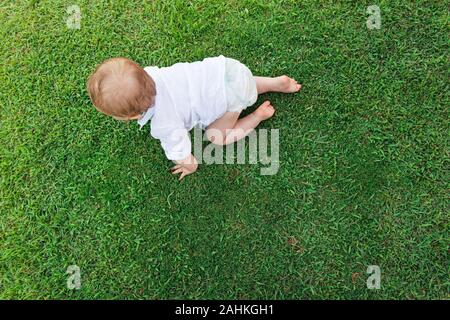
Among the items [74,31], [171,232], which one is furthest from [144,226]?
[74,31]

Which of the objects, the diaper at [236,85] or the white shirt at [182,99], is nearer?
the white shirt at [182,99]

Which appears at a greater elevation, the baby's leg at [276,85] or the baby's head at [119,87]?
the baby's head at [119,87]

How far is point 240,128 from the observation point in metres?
2.67

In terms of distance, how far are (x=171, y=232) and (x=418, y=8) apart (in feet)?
6.77

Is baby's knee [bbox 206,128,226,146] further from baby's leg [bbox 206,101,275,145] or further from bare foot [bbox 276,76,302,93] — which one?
bare foot [bbox 276,76,302,93]

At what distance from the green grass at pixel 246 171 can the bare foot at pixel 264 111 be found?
77mm

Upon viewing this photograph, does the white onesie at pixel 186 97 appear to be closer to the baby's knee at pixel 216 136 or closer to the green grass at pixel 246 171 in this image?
the baby's knee at pixel 216 136

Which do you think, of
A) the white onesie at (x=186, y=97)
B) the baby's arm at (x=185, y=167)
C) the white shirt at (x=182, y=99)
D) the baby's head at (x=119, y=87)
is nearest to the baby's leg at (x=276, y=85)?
the white onesie at (x=186, y=97)

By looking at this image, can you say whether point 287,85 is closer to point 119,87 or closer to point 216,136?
point 216,136

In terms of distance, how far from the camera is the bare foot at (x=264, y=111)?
2680 millimetres

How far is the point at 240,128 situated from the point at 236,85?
0.41 metres

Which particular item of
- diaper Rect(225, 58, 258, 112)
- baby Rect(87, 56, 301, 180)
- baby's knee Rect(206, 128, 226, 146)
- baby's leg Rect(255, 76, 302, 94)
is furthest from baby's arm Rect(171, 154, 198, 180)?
baby's leg Rect(255, 76, 302, 94)
